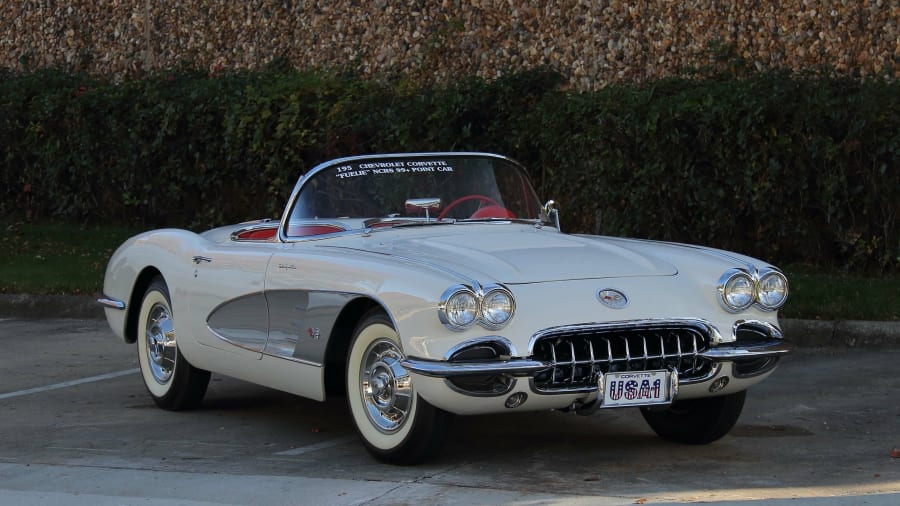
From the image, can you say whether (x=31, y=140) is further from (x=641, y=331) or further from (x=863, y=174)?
(x=641, y=331)

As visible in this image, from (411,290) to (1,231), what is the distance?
1115 centimetres

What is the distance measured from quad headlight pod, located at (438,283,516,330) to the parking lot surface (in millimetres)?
633

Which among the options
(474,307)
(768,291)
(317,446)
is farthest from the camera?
(317,446)

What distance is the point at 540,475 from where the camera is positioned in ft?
19.4

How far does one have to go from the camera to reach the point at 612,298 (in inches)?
235

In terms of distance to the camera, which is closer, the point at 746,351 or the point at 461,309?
the point at 461,309

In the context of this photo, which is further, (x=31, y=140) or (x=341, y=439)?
(x=31, y=140)

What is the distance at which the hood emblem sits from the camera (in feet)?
19.4

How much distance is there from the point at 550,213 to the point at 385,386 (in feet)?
6.21

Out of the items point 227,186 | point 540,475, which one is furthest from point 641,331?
point 227,186

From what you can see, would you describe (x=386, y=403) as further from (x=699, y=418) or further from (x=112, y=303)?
(x=112, y=303)

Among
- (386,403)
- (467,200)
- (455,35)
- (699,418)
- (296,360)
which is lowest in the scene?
(699,418)

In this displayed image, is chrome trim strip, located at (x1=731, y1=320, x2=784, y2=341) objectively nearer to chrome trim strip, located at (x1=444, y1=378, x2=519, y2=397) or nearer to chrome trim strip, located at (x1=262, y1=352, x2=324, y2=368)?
chrome trim strip, located at (x1=444, y1=378, x2=519, y2=397)

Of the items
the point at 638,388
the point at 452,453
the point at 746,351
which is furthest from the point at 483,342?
the point at 746,351
